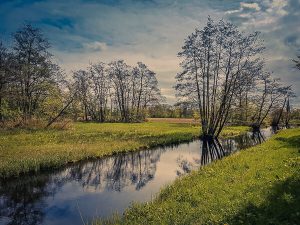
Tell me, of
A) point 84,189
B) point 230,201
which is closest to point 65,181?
point 84,189

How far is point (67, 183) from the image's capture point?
16.9m

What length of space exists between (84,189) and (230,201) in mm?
8715

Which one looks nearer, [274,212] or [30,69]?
[274,212]

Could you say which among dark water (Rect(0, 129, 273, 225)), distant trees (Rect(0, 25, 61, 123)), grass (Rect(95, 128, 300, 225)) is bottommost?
dark water (Rect(0, 129, 273, 225))

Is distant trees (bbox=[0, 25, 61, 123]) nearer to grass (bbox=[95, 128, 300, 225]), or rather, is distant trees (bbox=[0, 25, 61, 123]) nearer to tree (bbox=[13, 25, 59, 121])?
tree (bbox=[13, 25, 59, 121])

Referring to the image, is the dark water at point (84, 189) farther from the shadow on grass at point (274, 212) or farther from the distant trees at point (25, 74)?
the distant trees at point (25, 74)

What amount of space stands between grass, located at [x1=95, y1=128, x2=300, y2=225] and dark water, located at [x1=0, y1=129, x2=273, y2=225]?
225cm

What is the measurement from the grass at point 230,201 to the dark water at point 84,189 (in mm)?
2252

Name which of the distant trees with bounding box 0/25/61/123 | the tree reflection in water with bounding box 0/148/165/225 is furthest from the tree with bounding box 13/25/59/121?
the tree reflection in water with bounding box 0/148/165/225

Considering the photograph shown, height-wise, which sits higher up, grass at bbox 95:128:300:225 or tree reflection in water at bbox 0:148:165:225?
grass at bbox 95:128:300:225

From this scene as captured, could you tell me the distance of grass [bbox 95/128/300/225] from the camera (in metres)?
8.66

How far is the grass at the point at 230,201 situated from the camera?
866 cm

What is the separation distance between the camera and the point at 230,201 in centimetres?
1016

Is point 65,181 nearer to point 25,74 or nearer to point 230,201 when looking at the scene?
point 230,201
